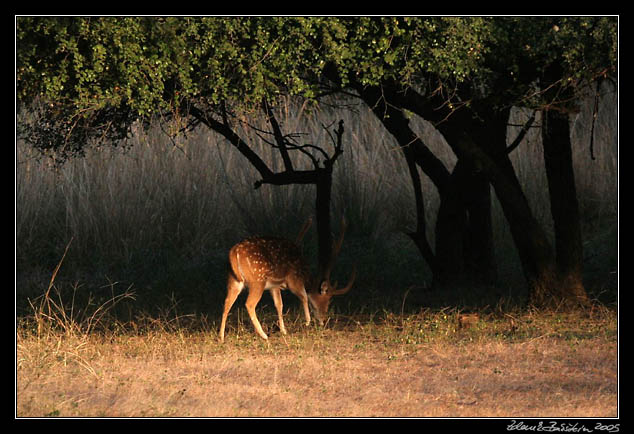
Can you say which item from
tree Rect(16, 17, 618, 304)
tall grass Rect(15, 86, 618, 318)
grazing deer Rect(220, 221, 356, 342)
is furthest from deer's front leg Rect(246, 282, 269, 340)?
tall grass Rect(15, 86, 618, 318)

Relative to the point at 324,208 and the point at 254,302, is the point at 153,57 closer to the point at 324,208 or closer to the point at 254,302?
the point at 254,302

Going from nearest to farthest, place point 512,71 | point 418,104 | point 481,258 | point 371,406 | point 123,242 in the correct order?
point 371,406 < point 512,71 < point 418,104 < point 481,258 < point 123,242

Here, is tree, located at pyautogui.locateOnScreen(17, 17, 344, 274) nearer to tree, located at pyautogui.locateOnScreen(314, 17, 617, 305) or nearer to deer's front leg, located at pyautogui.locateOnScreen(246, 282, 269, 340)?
tree, located at pyautogui.locateOnScreen(314, 17, 617, 305)

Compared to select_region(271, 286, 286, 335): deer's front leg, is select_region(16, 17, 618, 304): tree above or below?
above

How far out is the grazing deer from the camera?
8531 millimetres

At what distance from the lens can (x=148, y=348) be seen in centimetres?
801

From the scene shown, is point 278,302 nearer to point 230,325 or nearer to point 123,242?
point 230,325

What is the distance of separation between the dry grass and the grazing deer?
252 millimetres

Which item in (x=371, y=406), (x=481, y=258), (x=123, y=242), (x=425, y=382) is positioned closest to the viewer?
(x=371, y=406)

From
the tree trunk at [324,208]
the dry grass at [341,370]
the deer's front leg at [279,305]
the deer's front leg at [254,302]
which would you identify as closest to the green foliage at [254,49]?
the deer's front leg at [254,302]

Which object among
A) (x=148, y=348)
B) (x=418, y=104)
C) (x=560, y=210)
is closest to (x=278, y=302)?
(x=148, y=348)

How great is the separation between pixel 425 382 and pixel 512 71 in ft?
9.58

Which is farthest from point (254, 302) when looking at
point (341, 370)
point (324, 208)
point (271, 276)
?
point (324, 208)

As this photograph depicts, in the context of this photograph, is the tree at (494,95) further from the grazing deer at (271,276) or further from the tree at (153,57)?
the grazing deer at (271,276)
